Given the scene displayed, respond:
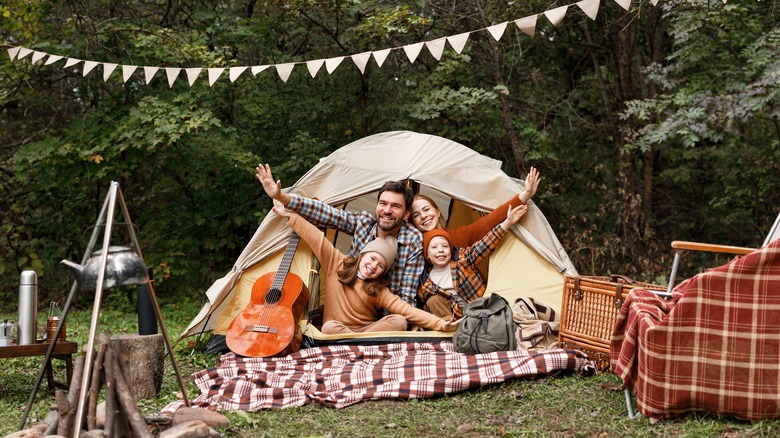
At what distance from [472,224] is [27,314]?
302cm

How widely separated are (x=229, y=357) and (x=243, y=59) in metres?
4.76

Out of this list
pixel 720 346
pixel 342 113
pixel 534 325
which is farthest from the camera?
pixel 342 113

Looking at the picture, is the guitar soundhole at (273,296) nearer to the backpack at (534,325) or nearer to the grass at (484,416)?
the grass at (484,416)

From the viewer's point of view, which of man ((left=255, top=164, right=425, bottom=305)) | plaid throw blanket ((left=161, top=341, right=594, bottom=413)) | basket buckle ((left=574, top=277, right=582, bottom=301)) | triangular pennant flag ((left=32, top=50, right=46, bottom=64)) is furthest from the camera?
triangular pennant flag ((left=32, top=50, right=46, bottom=64))

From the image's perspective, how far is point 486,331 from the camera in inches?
179

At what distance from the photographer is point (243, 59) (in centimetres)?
870

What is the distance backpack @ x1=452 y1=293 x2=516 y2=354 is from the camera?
452cm

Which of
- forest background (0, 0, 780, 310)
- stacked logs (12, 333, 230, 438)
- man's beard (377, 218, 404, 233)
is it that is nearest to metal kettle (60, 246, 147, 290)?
stacked logs (12, 333, 230, 438)

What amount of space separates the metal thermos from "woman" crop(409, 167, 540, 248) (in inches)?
106

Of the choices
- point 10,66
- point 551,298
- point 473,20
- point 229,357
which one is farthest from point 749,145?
point 10,66

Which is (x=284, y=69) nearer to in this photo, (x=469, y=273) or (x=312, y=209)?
(x=312, y=209)

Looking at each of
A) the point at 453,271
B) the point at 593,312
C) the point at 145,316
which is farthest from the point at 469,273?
the point at 145,316

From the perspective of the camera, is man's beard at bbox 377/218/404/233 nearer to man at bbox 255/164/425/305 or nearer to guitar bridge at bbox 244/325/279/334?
man at bbox 255/164/425/305

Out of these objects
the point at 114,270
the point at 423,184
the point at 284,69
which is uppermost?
the point at 284,69
